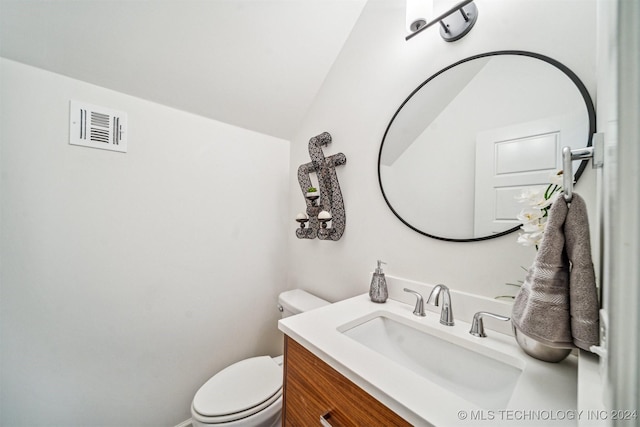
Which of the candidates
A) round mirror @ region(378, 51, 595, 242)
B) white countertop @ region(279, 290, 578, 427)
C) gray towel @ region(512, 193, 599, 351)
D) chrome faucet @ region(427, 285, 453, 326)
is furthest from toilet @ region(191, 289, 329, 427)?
gray towel @ region(512, 193, 599, 351)

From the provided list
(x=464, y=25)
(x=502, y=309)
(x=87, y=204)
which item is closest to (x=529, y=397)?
(x=502, y=309)

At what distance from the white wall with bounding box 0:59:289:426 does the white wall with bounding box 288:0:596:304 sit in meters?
0.46

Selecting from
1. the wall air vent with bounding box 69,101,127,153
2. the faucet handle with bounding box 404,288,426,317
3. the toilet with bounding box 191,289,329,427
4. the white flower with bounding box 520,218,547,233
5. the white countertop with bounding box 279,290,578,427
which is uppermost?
the wall air vent with bounding box 69,101,127,153

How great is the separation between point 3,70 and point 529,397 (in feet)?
6.42

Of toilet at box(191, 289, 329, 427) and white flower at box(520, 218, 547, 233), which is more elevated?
white flower at box(520, 218, 547, 233)

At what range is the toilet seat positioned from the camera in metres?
0.94

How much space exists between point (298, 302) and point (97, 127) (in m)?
1.31

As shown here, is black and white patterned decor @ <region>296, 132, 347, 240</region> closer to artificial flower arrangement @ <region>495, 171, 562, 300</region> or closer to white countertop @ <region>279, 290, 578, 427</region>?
white countertop @ <region>279, 290, 578, 427</region>

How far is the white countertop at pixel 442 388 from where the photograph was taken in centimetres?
43

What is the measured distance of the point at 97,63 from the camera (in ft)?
3.27

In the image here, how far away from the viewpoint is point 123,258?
1110 millimetres

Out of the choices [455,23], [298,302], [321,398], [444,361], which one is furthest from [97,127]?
[444,361]

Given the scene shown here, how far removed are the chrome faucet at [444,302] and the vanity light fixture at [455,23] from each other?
0.93m

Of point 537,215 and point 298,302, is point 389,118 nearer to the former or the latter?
point 537,215
